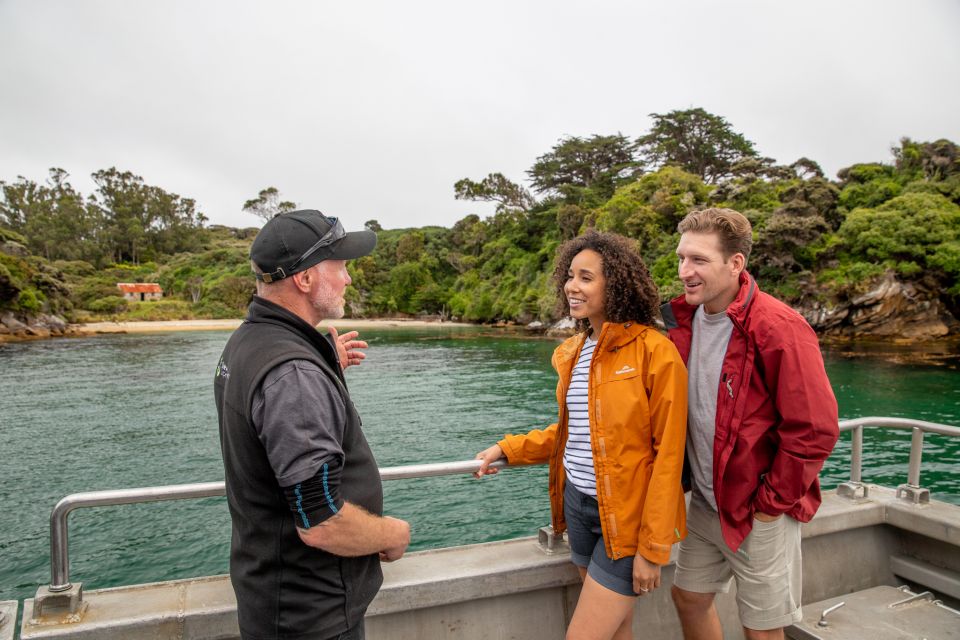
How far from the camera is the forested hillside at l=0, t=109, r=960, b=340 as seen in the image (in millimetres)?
29312

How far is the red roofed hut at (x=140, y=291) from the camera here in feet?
198

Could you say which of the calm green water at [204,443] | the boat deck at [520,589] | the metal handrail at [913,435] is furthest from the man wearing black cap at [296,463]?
the calm green water at [204,443]

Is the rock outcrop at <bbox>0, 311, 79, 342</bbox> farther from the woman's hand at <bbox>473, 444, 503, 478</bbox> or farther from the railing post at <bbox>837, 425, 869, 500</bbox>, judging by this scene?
the railing post at <bbox>837, 425, 869, 500</bbox>

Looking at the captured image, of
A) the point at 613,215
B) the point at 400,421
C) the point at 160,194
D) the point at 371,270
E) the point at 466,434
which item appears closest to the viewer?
the point at 466,434

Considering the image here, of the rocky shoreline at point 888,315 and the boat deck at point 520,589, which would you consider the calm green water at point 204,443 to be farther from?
the rocky shoreline at point 888,315

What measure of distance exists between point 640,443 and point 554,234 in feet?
181

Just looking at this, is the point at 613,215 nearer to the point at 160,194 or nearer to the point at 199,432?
the point at 199,432

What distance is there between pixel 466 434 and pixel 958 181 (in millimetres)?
34225

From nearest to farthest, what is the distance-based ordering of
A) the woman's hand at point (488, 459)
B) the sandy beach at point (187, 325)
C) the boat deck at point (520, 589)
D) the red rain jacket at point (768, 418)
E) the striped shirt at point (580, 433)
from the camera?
the red rain jacket at point (768, 418), the boat deck at point (520, 589), the striped shirt at point (580, 433), the woman's hand at point (488, 459), the sandy beach at point (187, 325)

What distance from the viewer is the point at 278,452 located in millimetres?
1254

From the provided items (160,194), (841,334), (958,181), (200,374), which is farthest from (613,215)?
(160,194)

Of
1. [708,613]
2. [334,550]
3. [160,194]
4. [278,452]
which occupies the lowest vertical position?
[708,613]

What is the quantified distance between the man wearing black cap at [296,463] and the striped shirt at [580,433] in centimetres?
79

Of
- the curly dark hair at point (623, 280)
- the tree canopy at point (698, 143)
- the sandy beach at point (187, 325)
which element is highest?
the tree canopy at point (698, 143)
